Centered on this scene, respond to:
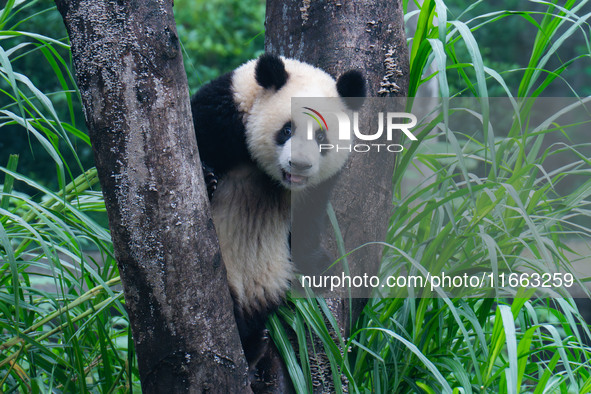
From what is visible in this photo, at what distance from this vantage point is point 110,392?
1724 millimetres

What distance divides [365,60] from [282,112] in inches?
13.2

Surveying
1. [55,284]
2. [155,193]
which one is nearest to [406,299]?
[155,193]

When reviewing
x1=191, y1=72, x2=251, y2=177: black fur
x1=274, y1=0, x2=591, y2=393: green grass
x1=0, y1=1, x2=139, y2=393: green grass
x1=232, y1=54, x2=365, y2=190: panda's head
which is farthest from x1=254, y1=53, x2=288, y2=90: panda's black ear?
x1=0, y1=1, x2=139, y2=393: green grass

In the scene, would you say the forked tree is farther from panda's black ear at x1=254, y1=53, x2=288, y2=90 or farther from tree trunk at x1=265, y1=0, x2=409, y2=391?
tree trunk at x1=265, y1=0, x2=409, y2=391

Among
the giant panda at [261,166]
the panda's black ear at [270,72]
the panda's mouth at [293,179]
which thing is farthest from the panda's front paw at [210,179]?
the panda's black ear at [270,72]

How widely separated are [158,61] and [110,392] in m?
1.07

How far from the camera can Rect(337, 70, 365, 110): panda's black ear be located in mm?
1766

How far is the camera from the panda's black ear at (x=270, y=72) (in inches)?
68.2

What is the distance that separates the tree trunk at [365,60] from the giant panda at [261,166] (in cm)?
8

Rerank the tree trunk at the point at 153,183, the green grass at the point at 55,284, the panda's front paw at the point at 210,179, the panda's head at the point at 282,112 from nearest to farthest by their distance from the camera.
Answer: the tree trunk at the point at 153,183 < the green grass at the point at 55,284 < the panda's front paw at the point at 210,179 < the panda's head at the point at 282,112

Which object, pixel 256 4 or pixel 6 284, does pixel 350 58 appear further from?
pixel 256 4

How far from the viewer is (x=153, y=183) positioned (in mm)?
1236

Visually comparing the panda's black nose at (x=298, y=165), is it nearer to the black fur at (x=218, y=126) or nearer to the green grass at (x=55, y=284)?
the black fur at (x=218, y=126)

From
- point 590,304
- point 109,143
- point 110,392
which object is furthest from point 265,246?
point 590,304
